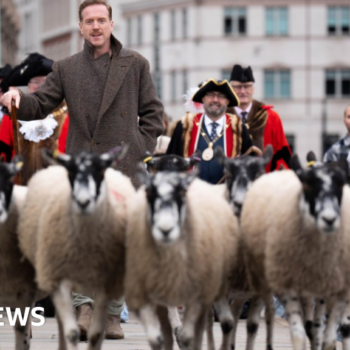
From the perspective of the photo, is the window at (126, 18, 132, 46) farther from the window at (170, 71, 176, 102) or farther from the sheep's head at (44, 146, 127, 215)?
the sheep's head at (44, 146, 127, 215)

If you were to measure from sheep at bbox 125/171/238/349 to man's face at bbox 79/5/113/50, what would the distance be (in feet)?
5.89

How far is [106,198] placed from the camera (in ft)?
28.6

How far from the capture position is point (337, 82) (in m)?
68.4

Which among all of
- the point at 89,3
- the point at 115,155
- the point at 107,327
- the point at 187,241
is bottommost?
the point at 107,327

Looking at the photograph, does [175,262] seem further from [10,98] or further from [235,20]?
[235,20]

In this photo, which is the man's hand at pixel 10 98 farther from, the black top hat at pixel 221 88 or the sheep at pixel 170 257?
the black top hat at pixel 221 88

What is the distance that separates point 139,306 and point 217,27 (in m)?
61.0

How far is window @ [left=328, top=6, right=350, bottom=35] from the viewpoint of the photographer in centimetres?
6850

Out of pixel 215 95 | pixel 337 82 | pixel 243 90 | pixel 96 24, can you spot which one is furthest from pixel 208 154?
pixel 337 82

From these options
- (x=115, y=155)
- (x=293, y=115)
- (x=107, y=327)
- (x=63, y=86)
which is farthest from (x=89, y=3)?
(x=293, y=115)

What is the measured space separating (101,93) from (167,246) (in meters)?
2.17

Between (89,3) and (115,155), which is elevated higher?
(89,3)

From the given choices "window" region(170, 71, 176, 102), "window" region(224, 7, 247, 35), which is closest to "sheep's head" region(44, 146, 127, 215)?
"window" region(224, 7, 247, 35)

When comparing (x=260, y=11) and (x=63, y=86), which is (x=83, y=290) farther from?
(x=260, y=11)
